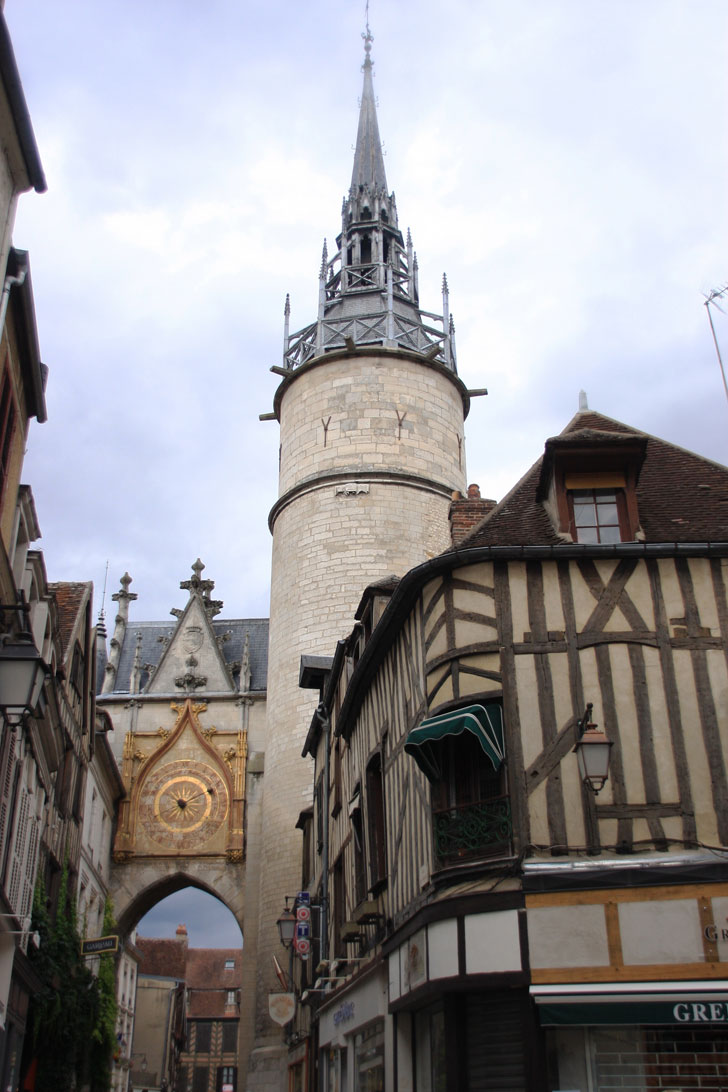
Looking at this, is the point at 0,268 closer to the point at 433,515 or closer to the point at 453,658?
the point at 453,658

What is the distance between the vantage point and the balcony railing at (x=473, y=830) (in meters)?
6.93

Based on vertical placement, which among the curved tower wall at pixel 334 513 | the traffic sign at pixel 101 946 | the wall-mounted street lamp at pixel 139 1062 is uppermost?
the curved tower wall at pixel 334 513

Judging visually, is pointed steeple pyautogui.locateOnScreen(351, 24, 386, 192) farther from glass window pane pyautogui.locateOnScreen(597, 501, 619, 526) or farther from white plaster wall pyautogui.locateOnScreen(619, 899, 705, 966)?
white plaster wall pyautogui.locateOnScreen(619, 899, 705, 966)

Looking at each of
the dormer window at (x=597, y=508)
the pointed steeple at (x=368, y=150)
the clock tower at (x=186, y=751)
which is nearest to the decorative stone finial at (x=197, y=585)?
the clock tower at (x=186, y=751)

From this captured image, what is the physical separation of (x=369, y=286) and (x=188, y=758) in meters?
10.5

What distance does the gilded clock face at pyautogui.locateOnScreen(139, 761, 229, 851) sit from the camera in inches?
896

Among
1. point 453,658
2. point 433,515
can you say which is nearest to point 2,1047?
point 453,658

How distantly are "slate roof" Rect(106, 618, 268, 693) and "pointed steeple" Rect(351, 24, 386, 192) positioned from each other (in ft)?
33.9

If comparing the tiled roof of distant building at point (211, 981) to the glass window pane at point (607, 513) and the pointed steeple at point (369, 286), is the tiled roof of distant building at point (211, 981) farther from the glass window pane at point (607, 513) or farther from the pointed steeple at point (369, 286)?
the glass window pane at point (607, 513)

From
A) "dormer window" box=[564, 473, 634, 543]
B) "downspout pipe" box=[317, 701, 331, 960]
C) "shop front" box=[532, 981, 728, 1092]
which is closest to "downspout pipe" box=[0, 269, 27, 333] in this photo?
"dormer window" box=[564, 473, 634, 543]

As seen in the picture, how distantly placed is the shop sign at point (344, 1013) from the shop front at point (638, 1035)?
4184 mm

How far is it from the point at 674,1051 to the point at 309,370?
551 inches

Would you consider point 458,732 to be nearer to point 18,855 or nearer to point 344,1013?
point 344,1013

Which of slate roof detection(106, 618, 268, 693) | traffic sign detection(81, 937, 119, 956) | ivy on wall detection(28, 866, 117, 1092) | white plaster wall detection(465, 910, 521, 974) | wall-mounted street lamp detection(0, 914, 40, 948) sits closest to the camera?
white plaster wall detection(465, 910, 521, 974)
